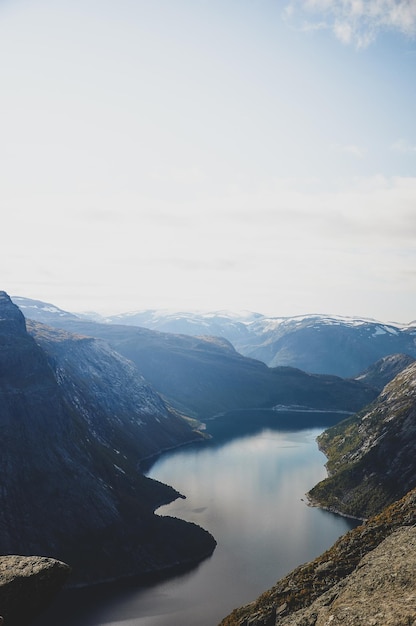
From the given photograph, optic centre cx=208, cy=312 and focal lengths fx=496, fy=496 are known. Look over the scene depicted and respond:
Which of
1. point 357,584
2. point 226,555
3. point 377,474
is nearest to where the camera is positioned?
point 357,584

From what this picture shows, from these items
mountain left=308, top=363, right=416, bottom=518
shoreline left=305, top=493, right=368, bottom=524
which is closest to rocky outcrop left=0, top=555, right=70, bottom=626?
shoreline left=305, top=493, right=368, bottom=524

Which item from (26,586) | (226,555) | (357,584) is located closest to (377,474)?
(226,555)

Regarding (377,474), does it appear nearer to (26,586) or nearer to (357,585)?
(357,585)

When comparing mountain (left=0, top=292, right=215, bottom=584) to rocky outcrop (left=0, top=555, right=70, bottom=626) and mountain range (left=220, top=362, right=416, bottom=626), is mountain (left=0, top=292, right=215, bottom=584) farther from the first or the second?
rocky outcrop (left=0, top=555, right=70, bottom=626)

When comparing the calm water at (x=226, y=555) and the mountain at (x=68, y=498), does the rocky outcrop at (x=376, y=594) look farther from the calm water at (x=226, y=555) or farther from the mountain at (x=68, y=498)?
the mountain at (x=68, y=498)

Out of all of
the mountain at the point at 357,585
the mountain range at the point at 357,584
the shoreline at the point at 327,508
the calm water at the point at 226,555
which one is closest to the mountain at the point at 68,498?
the calm water at the point at 226,555

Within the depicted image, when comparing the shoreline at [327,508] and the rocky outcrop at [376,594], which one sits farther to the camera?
the shoreline at [327,508]

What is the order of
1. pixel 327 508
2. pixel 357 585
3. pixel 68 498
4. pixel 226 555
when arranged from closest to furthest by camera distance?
pixel 357 585 < pixel 226 555 < pixel 68 498 < pixel 327 508
